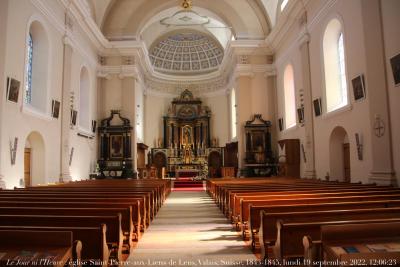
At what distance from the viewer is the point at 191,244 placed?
16.5ft

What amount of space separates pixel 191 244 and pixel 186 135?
20.6 metres

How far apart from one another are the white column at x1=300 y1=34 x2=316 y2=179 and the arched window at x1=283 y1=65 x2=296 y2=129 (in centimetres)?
289

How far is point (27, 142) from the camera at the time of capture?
448 inches

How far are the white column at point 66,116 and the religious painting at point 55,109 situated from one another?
378 mm

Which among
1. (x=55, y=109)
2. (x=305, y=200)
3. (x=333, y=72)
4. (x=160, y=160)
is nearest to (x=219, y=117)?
(x=160, y=160)

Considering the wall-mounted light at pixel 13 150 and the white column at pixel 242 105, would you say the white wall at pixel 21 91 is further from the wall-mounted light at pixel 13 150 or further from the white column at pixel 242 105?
the white column at pixel 242 105

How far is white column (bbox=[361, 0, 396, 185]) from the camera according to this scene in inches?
322

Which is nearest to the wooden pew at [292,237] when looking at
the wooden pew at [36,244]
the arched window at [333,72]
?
the wooden pew at [36,244]

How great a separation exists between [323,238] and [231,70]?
19489mm

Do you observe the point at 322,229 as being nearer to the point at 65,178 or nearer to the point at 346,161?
the point at 346,161

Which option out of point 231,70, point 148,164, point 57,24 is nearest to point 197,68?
point 231,70

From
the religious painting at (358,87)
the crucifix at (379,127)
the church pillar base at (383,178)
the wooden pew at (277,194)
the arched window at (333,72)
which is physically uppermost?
the arched window at (333,72)

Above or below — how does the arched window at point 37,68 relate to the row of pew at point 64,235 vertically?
above

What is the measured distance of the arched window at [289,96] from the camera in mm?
16516
